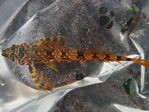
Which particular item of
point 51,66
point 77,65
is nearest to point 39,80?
point 51,66

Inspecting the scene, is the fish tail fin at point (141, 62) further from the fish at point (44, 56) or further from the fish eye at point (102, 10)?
the fish eye at point (102, 10)

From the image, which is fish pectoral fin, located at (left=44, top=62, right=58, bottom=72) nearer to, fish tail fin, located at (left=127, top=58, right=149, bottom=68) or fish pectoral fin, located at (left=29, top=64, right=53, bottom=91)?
fish pectoral fin, located at (left=29, top=64, right=53, bottom=91)

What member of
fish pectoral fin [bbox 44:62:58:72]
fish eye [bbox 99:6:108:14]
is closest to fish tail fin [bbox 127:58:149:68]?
fish eye [bbox 99:6:108:14]

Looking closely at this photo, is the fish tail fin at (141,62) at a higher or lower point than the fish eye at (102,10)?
lower

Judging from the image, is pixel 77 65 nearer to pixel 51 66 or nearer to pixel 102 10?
pixel 51 66

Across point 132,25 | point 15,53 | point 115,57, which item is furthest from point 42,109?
point 132,25

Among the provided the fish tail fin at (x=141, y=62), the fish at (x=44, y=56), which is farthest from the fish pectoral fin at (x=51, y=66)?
the fish tail fin at (x=141, y=62)

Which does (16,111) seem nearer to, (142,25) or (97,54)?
(97,54)
